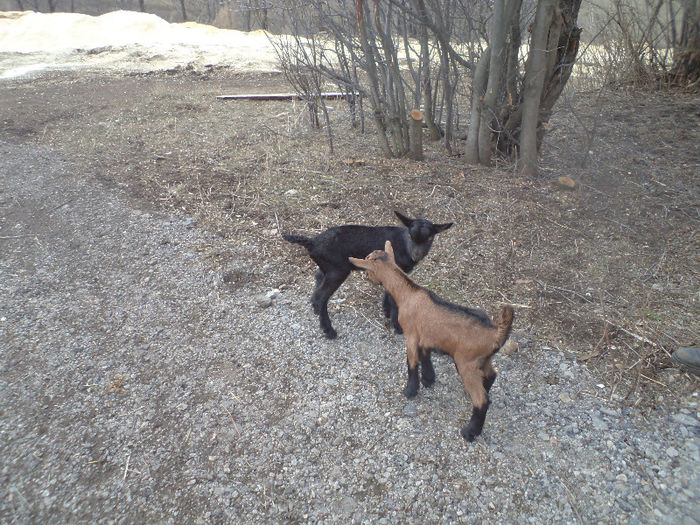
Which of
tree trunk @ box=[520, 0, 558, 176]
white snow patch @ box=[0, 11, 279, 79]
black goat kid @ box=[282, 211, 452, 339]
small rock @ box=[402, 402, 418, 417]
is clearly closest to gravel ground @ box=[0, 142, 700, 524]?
small rock @ box=[402, 402, 418, 417]

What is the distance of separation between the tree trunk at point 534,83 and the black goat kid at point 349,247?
127 inches

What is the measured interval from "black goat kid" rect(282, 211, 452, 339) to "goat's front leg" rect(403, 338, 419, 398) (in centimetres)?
72

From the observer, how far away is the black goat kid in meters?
3.65

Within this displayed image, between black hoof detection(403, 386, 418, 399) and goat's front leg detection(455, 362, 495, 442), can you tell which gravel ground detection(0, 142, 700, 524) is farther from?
goat's front leg detection(455, 362, 495, 442)

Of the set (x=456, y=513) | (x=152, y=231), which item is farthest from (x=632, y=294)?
(x=152, y=231)

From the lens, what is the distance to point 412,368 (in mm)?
3076

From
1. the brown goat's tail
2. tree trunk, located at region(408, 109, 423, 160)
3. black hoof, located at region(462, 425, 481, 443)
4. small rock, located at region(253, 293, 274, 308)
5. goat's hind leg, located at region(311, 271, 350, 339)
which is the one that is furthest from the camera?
tree trunk, located at region(408, 109, 423, 160)

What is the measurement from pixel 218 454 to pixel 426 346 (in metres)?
1.55

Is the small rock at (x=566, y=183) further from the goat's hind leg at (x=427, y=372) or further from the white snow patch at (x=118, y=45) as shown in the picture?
the white snow patch at (x=118, y=45)

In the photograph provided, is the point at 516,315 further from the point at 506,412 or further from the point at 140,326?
the point at 140,326

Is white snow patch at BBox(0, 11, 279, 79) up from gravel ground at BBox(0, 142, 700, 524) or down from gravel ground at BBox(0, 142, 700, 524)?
up

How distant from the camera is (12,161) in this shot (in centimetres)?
766

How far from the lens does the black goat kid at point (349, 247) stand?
3.65m

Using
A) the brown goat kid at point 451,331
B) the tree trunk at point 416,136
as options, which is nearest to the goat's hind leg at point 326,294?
the brown goat kid at point 451,331
